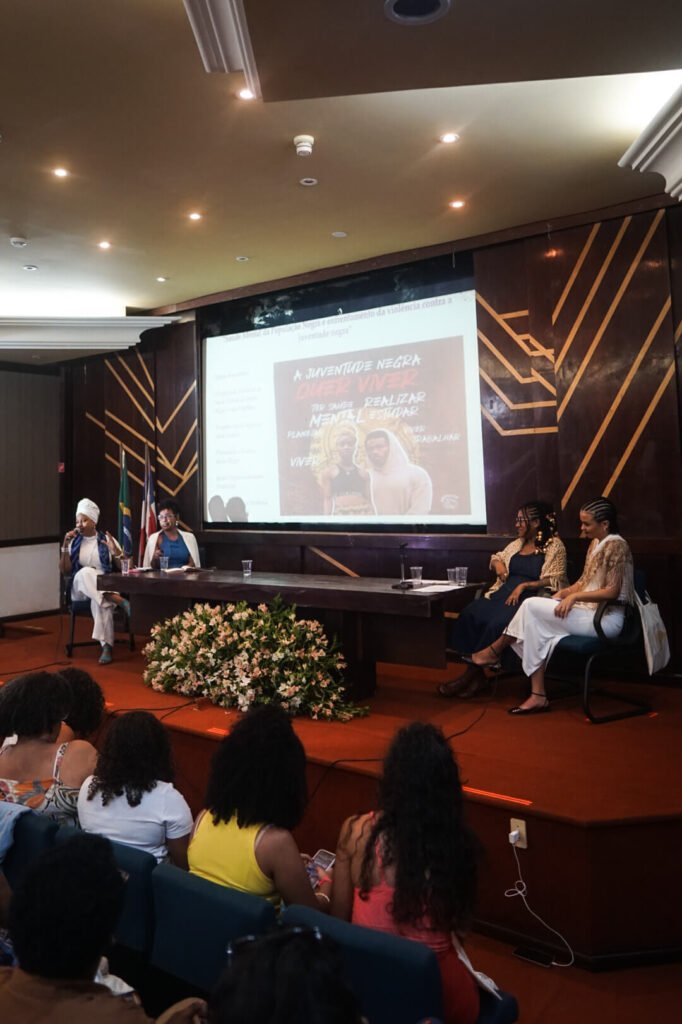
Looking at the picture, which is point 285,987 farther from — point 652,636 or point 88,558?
point 88,558

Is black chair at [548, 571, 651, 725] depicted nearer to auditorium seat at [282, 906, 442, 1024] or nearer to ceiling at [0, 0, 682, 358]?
ceiling at [0, 0, 682, 358]

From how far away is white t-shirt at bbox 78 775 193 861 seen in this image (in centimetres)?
197

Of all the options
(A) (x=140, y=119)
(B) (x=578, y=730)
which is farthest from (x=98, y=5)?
(B) (x=578, y=730)

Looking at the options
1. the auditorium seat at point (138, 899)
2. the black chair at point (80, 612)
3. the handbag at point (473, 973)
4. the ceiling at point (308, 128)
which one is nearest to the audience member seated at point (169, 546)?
the black chair at point (80, 612)

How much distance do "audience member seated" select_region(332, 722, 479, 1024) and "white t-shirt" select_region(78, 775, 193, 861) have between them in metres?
0.54

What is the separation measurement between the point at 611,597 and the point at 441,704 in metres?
1.07

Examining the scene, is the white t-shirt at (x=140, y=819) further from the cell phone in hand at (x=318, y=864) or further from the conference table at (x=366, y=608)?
the conference table at (x=366, y=608)

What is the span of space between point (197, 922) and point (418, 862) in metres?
0.46

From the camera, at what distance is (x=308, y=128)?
3.58 meters

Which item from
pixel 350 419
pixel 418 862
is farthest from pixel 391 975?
pixel 350 419

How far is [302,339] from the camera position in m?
6.12

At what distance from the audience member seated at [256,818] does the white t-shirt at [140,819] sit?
0.64 feet

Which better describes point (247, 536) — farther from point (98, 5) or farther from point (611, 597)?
point (98, 5)

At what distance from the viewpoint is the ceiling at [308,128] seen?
8.26ft
